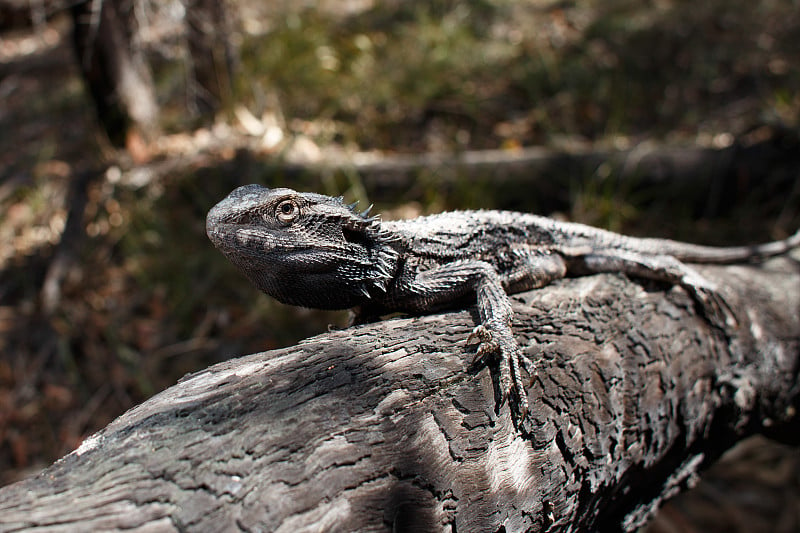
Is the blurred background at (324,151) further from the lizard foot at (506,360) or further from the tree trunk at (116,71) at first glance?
the lizard foot at (506,360)

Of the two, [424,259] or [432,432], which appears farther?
[424,259]

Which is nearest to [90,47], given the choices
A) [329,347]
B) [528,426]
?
[329,347]

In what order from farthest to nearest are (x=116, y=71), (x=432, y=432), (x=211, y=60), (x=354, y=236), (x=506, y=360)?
(x=211, y=60) < (x=116, y=71) < (x=354, y=236) < (x=506, y=360) < (x=432, y=432)

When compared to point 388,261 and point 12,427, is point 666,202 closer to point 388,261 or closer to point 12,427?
point 388,261

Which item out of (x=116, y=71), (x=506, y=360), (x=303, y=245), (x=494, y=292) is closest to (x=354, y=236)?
(x=303, y=245)

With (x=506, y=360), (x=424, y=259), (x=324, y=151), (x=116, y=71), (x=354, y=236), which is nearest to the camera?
(x=506, y=360)

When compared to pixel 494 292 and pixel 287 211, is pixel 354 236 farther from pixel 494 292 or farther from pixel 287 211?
pixel 494 292
